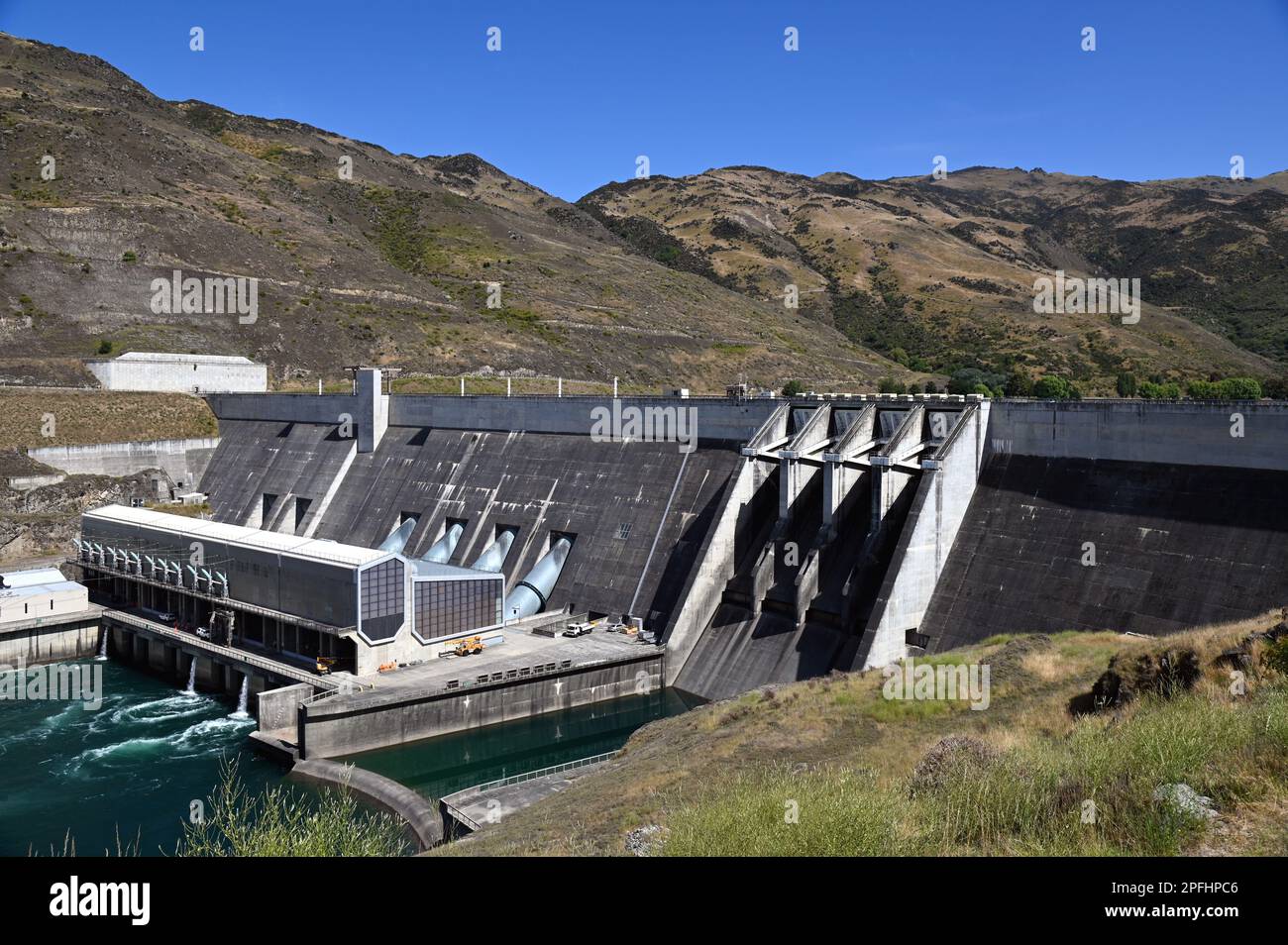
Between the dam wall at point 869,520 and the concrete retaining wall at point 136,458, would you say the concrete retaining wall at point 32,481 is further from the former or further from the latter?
the dam wall at point 869,520

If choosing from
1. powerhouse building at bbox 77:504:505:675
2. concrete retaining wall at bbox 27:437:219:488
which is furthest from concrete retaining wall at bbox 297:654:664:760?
concrete retaining wall at bbox 27:437:219:488

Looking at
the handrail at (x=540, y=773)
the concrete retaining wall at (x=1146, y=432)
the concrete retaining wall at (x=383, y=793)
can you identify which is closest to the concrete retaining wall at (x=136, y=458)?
the concrete retaining wall at (x=383, y=793)

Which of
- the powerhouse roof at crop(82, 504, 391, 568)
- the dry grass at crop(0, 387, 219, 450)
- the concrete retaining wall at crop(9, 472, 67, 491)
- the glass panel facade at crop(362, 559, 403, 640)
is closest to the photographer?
the glass panel facade at crop(362, 559, 403, 640)

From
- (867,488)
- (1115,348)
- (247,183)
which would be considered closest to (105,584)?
(867,488)

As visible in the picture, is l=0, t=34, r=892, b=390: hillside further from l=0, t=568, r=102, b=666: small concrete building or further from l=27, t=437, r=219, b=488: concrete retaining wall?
l=0, t=568, r=102, b=666: small concrete building

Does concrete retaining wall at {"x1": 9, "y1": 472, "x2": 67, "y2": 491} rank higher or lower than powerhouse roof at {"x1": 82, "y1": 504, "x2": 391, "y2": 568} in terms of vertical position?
higher

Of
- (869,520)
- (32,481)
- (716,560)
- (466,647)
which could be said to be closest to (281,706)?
(466,647)
